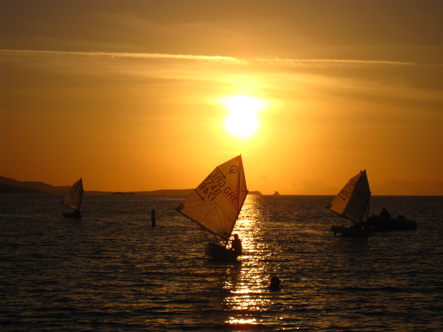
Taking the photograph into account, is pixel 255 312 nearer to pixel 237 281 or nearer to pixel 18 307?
pixel 237 281

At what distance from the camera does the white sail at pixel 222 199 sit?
5391cm

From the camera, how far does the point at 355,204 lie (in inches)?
3182

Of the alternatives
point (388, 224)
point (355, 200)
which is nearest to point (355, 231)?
point (355, 200)

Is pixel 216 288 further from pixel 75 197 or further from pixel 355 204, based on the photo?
pixel 75 197

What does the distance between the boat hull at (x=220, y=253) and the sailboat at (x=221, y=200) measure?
274 millimetres

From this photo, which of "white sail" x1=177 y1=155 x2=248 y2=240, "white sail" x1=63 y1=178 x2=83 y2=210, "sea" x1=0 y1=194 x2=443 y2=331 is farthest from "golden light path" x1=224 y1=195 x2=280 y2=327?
"white sail" x1=63 y1=178 x2=83 y2=210

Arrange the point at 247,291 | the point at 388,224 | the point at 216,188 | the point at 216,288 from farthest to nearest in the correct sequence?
the point at 388,224
the point at 216,188
the point at 216,288
the point at 247,291

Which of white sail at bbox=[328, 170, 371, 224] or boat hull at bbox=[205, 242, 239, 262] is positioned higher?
white sail at bbox=[328, 170, 371, 224]

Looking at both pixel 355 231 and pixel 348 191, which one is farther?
pixel 348 191

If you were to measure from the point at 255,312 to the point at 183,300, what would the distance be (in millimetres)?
5429

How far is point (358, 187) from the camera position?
8162 centimetres

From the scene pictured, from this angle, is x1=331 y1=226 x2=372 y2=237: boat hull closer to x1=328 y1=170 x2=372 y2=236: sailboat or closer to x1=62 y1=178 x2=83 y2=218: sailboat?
x1=328 y1=170 x2=372 y2=236: sailboat

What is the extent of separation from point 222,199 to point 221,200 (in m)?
0.14

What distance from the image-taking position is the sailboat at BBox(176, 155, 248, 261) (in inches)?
2122
